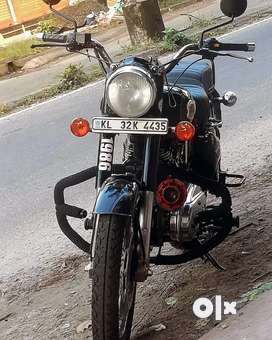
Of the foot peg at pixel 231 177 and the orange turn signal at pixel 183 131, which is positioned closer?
the orange turn signal at pixel 183 131

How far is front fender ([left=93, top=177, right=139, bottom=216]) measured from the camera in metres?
2.80

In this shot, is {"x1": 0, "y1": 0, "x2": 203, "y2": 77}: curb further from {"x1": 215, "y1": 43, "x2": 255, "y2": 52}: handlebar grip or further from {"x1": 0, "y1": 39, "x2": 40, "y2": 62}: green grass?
{"x1": 215, "y1": 43, "x2": 255, "y2": 52}: handlebar grip

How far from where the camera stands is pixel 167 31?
10.7 metres

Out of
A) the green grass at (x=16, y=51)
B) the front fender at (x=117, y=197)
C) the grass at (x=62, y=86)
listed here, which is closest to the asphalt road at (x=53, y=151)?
the grass at (x=62, y=86)

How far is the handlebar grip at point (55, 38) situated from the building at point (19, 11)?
1540 cm

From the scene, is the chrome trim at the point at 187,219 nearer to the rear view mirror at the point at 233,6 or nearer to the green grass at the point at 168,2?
the rear view mirror at the point at 233,6

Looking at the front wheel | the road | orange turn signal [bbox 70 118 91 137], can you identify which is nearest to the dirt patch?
the front wheel

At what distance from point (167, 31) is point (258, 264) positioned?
7.58m

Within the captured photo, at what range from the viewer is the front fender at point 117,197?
2.80 meters

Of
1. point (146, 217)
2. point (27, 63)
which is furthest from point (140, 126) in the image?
point (27, 63)

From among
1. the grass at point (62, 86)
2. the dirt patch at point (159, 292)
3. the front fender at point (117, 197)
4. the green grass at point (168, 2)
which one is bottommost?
the dirt patch at point (159, 292)

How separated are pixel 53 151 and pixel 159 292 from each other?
3.39m

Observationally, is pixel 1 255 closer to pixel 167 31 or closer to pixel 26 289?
pixel 26 289

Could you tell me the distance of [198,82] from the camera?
3.94 metres
